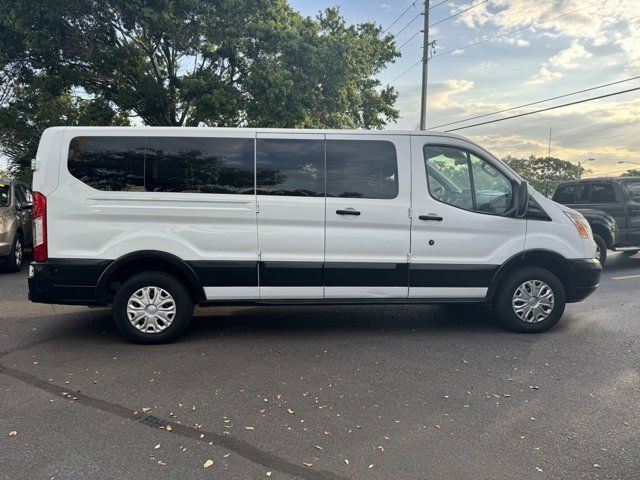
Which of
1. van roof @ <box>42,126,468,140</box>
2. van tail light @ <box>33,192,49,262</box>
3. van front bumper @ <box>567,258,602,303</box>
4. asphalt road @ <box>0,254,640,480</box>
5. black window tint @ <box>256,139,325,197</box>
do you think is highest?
van roof @ <box>42,126,468,140</box>

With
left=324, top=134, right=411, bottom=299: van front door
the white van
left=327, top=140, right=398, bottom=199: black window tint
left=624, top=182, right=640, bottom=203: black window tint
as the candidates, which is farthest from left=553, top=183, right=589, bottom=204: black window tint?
Answer: left=327, top=140, right=398, bottom=199: black window tint

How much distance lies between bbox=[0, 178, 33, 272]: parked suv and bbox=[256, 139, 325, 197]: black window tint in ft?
22.0

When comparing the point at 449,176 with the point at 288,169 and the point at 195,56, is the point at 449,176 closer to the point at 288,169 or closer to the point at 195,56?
the point at 288,169

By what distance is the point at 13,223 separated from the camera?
29.3 feet

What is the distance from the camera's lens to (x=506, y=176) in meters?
5.00

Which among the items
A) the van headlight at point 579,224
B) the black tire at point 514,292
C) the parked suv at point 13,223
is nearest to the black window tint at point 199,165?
the black tire at point 514,292

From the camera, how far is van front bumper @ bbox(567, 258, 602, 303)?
513 centimetres

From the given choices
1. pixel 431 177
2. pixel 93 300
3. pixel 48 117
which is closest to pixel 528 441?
pixel 431 177

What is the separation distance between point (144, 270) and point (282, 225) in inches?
60.2

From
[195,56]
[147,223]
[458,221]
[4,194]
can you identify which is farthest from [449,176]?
[195,56]

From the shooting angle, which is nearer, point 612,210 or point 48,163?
point 48,163

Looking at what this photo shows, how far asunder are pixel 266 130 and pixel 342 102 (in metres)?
11.7

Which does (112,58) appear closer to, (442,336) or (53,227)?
(53,227)

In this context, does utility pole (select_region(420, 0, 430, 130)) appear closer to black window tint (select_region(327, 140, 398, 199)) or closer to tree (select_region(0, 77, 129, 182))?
tree (select_region(0, 77, 129, 182))
